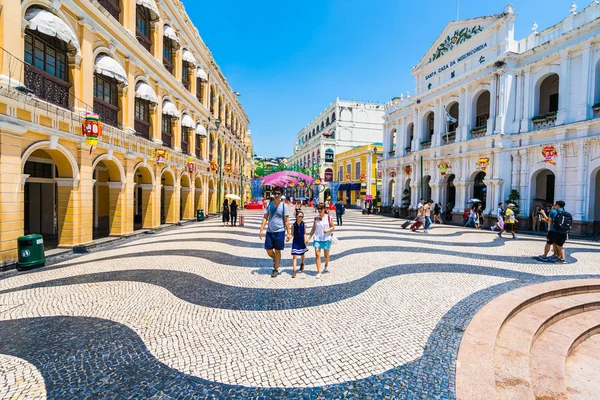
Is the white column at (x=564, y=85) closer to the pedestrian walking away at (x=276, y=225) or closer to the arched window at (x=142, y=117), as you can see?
the pedestrian walking away at (x=276, y=225)

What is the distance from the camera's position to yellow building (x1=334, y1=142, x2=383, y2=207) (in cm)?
4092

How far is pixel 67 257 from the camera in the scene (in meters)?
9.03

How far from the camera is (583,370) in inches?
156

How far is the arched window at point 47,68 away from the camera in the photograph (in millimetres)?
8383

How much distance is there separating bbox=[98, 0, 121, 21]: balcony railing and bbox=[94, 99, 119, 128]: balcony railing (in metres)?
3.70

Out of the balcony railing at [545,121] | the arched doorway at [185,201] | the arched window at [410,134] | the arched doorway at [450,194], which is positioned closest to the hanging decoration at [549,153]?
the balcony railing at [545,121]

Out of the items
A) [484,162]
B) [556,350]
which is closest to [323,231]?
[556,350]

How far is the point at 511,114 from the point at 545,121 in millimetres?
1945

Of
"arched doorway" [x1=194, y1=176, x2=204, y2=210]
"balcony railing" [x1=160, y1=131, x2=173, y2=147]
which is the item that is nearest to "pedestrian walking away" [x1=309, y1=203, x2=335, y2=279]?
"balcony railing" [x1=160, y1=131, x2=173, y2=147]

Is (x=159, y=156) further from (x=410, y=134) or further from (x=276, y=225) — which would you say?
(x=410, y=134)

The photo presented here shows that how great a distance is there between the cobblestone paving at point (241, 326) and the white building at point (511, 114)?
403 inches

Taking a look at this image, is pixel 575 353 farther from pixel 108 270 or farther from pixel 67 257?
pixel 67 257

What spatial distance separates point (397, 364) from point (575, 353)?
3323 millimetres

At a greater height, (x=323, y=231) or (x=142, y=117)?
(x=142, y=117)
